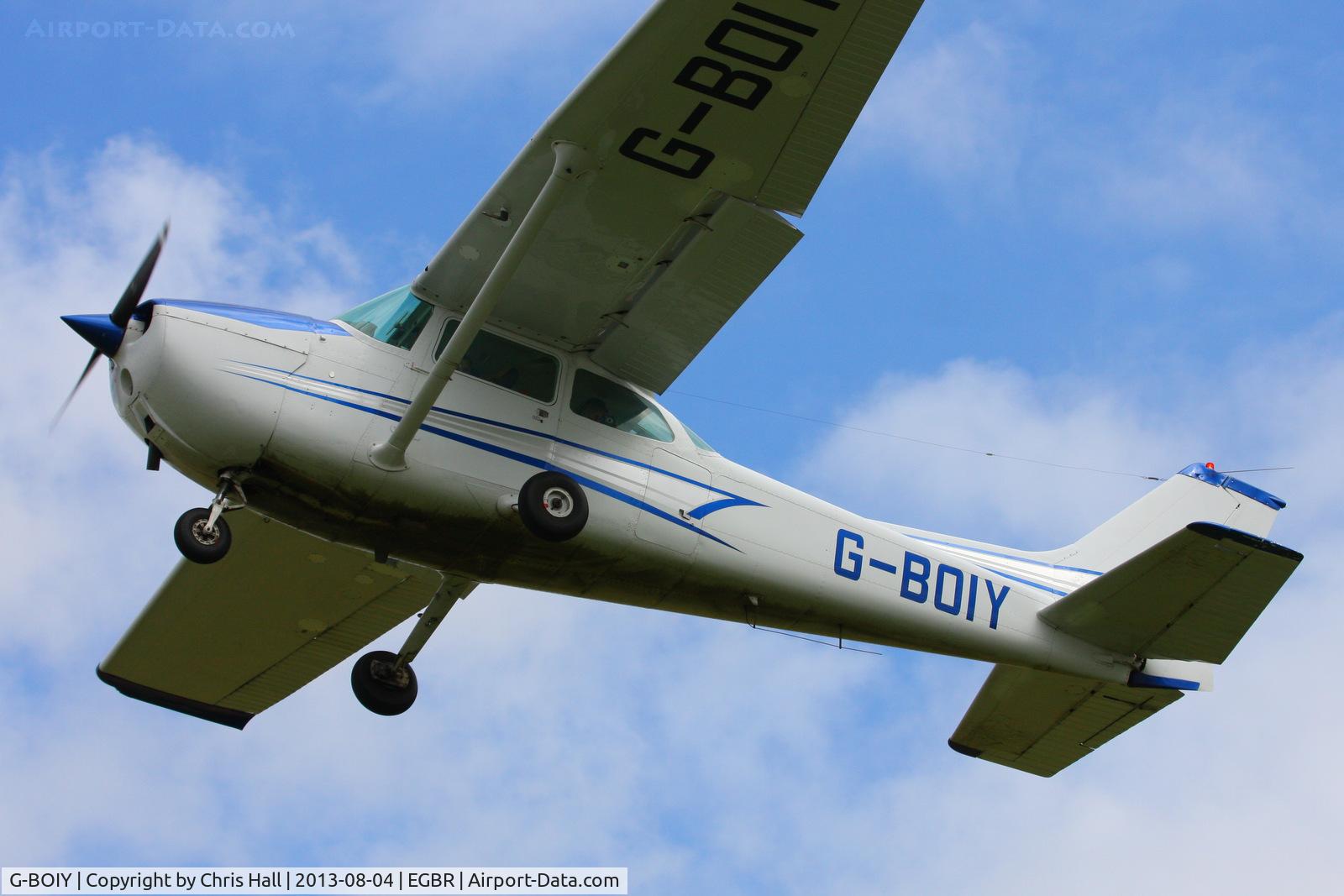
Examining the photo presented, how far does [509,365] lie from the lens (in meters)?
11.3

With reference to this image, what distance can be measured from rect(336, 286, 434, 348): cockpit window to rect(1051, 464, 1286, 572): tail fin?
600 cm

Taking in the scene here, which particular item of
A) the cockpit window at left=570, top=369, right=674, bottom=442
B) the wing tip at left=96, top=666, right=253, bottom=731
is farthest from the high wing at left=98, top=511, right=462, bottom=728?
the cockpit window at left=570, top=369, right=674, bottom=442

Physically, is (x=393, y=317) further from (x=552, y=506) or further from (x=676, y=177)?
(x=676, y=177)

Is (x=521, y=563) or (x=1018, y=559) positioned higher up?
(x=1018, y=559)

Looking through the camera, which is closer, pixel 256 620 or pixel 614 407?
pixel 614 407

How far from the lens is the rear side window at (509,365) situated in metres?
11.1

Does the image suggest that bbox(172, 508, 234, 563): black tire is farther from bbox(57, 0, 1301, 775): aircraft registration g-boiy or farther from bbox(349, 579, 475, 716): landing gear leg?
bbox(349, 579, 475, 716): landing gear leg

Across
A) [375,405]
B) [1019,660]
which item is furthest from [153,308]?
[1019,660]

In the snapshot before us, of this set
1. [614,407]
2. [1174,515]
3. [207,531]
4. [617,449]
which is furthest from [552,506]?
[1174,515]

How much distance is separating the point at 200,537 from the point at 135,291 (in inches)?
66.4

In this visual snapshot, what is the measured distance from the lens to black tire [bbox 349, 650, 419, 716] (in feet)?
41.2

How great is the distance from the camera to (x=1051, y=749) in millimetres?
13383

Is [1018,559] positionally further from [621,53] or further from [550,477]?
[621,53]

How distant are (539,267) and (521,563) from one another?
2.09 m
